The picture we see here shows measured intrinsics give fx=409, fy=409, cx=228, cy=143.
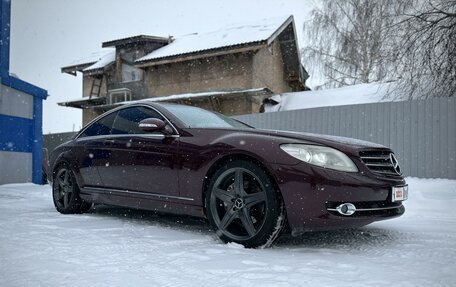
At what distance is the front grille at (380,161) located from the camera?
3.34 m

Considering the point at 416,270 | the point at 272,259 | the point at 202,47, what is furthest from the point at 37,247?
the point at 202,47

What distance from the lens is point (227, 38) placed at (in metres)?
22.4

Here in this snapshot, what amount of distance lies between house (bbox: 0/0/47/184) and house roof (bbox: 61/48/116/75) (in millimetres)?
18875

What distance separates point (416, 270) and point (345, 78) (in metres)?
23.0

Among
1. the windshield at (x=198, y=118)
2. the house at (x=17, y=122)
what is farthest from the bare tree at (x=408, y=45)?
the house at (x=17, y=122)

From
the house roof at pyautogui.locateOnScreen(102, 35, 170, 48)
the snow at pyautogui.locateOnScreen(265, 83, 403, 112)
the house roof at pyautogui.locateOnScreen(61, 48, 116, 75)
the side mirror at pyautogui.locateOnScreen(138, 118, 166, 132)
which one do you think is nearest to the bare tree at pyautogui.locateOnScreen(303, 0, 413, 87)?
the snow at pyautogui.locateOnScreen(265, 83, 403, 112)

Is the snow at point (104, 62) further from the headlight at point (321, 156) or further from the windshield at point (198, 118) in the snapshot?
the headlight at point (321, 156)

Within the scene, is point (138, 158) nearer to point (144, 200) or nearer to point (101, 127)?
point (144, 200)

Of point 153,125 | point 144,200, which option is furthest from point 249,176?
point 144,200

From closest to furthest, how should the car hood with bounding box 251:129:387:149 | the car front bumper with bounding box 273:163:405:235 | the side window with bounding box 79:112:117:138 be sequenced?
1. the car front bumper with bounding box 273:163:405:235
2. the car hood with bounding box 251:129:387:149
3. the side window with bounding box 79:112:117:138

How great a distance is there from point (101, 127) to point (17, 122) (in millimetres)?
5529

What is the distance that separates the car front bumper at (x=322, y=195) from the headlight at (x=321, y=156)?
0.22 feet

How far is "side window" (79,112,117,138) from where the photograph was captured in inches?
194

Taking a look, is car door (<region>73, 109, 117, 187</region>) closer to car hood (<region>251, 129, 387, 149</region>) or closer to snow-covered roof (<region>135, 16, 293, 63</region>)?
car hood (<region>251, 129, 387, 149</region>)
